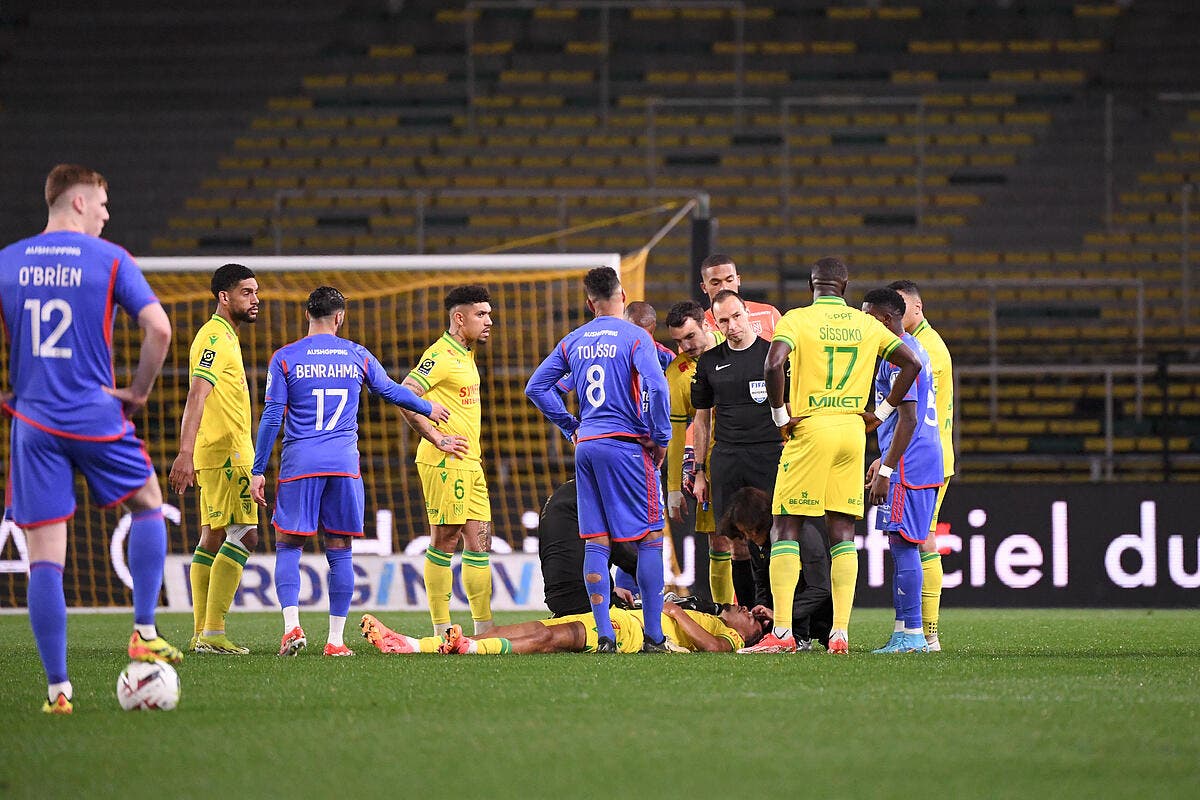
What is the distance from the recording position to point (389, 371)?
1516 cm

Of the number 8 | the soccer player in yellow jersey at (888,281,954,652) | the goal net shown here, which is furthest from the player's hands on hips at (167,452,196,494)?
the soccer player in yellow jersey at (888,281,954,652)

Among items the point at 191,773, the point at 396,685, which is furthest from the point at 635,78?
the point at 191,773

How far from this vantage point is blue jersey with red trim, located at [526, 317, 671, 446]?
312 inches

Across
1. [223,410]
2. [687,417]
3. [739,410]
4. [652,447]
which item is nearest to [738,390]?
[739,410]

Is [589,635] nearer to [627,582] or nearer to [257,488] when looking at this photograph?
[627,582]

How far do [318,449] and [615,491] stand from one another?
1597 mm

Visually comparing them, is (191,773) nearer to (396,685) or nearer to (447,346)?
(396,685)

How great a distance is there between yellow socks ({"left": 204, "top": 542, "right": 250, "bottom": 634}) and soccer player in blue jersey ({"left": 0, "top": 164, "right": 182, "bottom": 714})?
297 centimetres

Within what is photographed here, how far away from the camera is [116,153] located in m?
22.9

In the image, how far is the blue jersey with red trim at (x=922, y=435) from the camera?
26.7ft

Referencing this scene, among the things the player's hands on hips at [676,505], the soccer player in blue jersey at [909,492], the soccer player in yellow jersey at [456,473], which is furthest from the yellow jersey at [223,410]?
the soccer player in blue jersey at [909,492]

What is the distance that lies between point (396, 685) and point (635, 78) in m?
18.5

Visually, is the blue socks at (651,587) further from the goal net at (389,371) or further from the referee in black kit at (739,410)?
the goal net at (389,371)

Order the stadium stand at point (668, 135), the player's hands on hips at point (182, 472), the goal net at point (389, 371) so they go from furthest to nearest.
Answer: the stadium stand at point (668, 135), the goal net at point (389, 371), the player's hands on hips at point (182, 472)
